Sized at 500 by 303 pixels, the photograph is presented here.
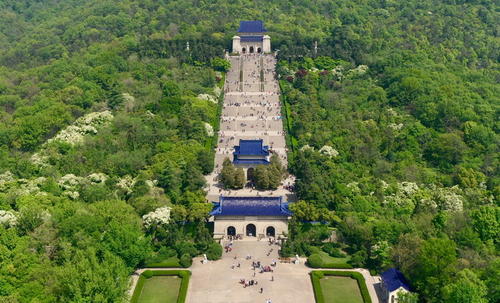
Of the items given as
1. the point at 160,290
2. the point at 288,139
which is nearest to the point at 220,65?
the point at 288,139

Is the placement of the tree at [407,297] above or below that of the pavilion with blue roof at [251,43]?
below

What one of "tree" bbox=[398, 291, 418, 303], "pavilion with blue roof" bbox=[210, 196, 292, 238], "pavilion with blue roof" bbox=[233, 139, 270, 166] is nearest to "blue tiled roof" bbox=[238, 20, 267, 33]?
"pavilion with blue roof" bbox=[233, 139, 270, 166]

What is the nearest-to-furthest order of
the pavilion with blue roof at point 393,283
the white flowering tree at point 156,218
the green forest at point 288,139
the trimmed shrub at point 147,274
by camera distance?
the pavilion with blue roof at point 393,283 < the green forest at point 288,139 < the trimmed shrub at point 147,274 < the white flowering tree at point 156,218

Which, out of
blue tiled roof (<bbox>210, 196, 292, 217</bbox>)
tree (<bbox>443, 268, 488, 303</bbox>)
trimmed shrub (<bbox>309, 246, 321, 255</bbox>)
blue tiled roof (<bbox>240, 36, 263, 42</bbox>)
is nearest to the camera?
tree (<bbox>443, 268, 488, 303</bbox>)

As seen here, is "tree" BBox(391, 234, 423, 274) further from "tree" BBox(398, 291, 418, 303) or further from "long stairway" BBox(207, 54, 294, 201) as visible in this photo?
"long stairway" BBox(207, 54, 294, 201)

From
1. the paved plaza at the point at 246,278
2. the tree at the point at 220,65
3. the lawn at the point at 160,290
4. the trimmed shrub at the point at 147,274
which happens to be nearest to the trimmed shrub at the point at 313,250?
the paved plaza at the point at 246,278

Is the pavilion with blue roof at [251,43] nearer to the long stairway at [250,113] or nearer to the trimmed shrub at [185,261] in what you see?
the long stairway at [250,113]
